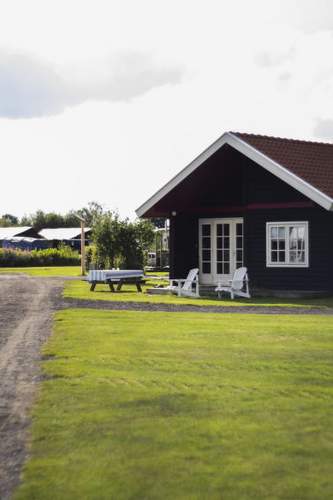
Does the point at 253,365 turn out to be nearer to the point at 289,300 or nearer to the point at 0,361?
the point at 0,361

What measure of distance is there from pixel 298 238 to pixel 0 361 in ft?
44.3

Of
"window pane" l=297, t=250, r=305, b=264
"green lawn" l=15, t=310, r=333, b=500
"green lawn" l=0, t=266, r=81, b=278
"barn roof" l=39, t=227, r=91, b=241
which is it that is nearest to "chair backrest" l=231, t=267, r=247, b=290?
"window pane" l=297, t=250, r=305, b=264

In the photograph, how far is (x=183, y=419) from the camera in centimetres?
694

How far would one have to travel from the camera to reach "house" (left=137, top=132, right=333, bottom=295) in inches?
863

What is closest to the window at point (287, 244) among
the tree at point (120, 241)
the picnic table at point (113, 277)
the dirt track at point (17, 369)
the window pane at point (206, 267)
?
the window pane at point (206, 267)

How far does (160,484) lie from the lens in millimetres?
5273

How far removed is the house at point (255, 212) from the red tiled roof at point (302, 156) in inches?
1.8

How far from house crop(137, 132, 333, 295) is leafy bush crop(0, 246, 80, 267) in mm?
28796

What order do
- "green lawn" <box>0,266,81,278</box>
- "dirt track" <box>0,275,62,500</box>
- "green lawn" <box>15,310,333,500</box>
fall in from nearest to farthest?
"green lawn" <box>15,310,333,500</box> < "dirt track" <box>0,275,62,500</box> < "green lawn" <box>0,266,81,278</box>

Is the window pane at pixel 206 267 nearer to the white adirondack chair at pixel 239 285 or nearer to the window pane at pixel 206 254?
the window pane at pixel 206 254

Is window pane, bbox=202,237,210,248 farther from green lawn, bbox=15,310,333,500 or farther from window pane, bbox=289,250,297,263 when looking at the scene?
green lawn, bbox=15,310,333,500

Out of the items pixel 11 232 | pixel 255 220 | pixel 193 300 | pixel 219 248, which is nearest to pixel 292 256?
pixel 255 220

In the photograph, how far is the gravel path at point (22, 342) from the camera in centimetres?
609

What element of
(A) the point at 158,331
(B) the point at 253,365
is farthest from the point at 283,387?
(A) the point at 158,331
